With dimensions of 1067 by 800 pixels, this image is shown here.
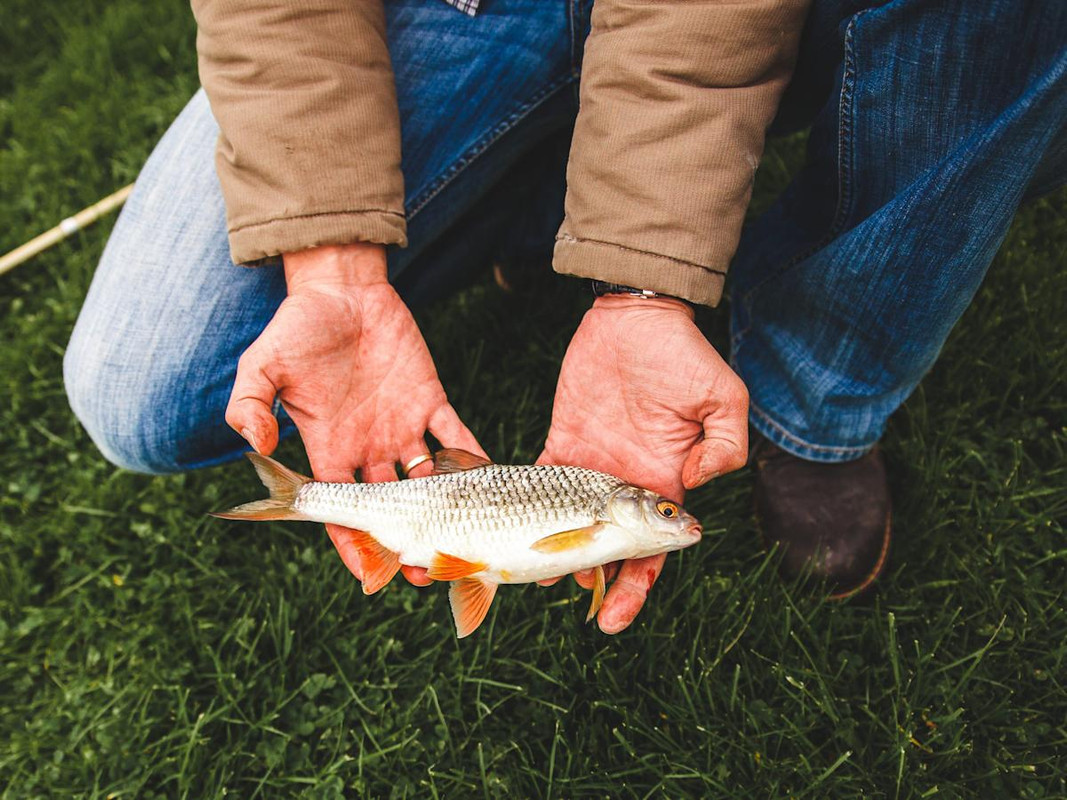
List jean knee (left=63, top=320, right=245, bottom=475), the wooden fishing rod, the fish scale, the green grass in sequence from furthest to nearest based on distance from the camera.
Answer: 1. the wooden fishing rod
2. jean knee (left=63, top=320, right=245, bottom=475)
3. the green grass
4. the fish scale

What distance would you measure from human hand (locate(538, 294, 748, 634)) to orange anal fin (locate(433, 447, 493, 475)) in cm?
23

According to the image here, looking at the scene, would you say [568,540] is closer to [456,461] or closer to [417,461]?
[456,461]

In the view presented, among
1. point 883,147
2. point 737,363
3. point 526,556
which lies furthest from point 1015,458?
point 526,556

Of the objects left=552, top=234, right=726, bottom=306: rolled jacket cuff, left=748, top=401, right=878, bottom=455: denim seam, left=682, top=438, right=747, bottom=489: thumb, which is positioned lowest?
left=748, top=401, right=878, bottom=455: denim seam

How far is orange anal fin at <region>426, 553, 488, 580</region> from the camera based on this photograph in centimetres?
206

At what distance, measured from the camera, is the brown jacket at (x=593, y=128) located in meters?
2.02

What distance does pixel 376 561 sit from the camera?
2.20 m

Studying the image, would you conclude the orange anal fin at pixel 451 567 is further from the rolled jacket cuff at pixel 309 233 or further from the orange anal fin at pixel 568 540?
the rolled jacket cuff at pixel 309 233

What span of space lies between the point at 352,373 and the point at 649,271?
875mm

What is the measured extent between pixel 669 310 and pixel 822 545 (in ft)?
3.36

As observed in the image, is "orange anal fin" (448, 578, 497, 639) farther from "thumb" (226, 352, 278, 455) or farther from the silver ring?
"thumb" (226, 352, 278, 455)

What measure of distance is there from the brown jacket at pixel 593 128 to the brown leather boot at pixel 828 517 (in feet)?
2.88

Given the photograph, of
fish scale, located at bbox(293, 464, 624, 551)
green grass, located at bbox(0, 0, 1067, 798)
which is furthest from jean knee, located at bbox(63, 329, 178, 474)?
fish scale, located at bbox(293, 464, 624, 551)

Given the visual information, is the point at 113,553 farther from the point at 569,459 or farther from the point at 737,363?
the point at 737,363
